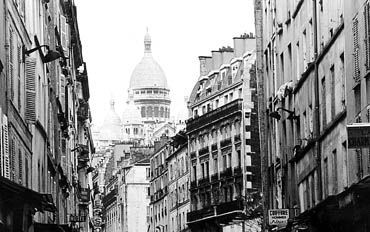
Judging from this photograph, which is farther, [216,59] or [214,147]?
[216,59]

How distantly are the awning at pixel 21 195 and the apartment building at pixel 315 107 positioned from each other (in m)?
8.40

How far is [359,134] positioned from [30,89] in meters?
17.7

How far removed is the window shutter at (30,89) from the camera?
146 ft

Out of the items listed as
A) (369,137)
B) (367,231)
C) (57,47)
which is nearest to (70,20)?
(57,47)

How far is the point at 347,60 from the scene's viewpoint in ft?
135

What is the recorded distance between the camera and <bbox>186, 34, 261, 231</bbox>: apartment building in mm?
116875

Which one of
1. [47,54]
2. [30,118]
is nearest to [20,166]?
[30,118]

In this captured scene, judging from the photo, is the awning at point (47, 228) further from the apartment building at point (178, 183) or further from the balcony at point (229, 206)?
the apartment building at point (178, 183)

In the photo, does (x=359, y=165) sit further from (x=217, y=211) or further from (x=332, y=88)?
(x=217, y=211)

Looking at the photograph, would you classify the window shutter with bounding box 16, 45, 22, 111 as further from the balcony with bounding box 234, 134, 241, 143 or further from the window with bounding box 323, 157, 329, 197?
the balcony with bounding box 234, 134, 241, 143

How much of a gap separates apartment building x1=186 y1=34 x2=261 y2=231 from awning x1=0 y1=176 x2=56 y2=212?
222ft

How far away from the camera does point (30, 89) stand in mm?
45000

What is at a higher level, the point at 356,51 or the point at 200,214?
the point at 200,214

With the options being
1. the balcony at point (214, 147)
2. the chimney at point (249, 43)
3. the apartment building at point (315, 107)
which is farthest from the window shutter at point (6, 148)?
the balcony at point (214, 147)
